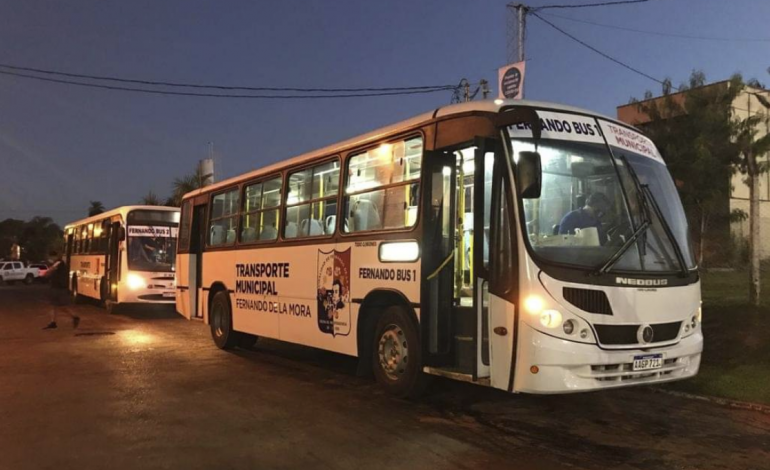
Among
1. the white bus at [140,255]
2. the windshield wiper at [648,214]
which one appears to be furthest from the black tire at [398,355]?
the white bus at [140,255]

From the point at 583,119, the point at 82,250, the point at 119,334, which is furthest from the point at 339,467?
Answer: the point at 82,250

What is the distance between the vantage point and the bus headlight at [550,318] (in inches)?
218

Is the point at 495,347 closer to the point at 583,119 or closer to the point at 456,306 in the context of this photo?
the point at 456,306

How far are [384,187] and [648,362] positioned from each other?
346 cm

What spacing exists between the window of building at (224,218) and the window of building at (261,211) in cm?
45

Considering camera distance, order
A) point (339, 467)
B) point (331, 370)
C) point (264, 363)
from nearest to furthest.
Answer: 1. point (339, 467)
2. point (331, 370)
3. point (264, 363)

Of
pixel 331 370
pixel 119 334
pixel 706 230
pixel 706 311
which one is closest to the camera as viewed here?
pixel 331 370

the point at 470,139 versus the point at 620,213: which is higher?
the point at 470,139

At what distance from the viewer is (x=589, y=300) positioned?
560 centimetres

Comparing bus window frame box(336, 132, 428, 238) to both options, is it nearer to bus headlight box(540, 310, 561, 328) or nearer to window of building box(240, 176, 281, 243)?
bus headlight box(540, 310, 561, 328)

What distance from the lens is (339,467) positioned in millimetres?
5043

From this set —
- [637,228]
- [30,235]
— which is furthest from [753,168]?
[30,235]

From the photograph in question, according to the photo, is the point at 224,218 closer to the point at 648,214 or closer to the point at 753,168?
A: the point at 648,214

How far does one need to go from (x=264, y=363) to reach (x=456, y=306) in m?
4.47
